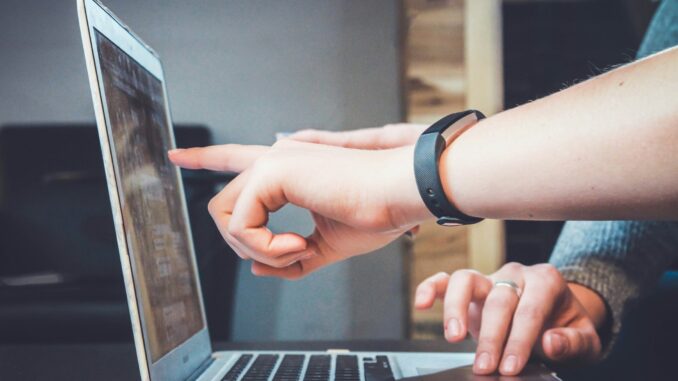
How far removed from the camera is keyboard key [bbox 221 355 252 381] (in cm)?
66

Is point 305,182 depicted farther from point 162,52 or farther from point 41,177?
point 41,177

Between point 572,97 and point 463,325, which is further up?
point 572,97

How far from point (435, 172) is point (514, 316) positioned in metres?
0.25

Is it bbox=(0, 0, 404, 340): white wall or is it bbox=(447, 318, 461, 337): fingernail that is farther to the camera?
bbox=(0, 0, 404, 340): white wall

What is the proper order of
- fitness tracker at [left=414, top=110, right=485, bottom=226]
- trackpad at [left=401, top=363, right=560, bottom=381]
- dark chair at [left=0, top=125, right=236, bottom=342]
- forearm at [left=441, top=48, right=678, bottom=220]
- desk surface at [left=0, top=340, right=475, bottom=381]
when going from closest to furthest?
forearm at [left=441, top=48, right=678, bottom=220] → fitness tracker at [left=414, top=110, right=485, bottom=226] → trackpad at [left=401, top=363, right=560, bottom=381] → desk surface at [left=0, top=340, right=475, bottom=381] → dark chair at [left=0, top=125, right=236, bottom=342]

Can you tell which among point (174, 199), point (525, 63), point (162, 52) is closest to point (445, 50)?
point (525, 63)

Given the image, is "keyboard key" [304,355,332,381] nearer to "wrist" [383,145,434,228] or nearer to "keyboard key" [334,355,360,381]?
"keyboard key" [334,355,360,381]

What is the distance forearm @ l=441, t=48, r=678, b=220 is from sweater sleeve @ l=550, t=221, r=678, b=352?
15.9 inches

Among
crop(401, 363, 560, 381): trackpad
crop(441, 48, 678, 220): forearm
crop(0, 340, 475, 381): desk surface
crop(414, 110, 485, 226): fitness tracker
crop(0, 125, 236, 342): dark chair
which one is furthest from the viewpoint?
crop(0, 125, 236, 342): dark chair

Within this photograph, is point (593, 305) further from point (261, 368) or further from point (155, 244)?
point (155, 244)

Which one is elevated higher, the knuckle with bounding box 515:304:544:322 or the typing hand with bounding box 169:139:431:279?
the typing hand with bounding box 169:139:431:279

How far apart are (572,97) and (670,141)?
0.09 metres

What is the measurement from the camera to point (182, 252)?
2.54ft

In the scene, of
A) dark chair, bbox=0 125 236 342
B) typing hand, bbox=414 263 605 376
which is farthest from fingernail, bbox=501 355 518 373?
dark chair, bbox=0 125 236 342
